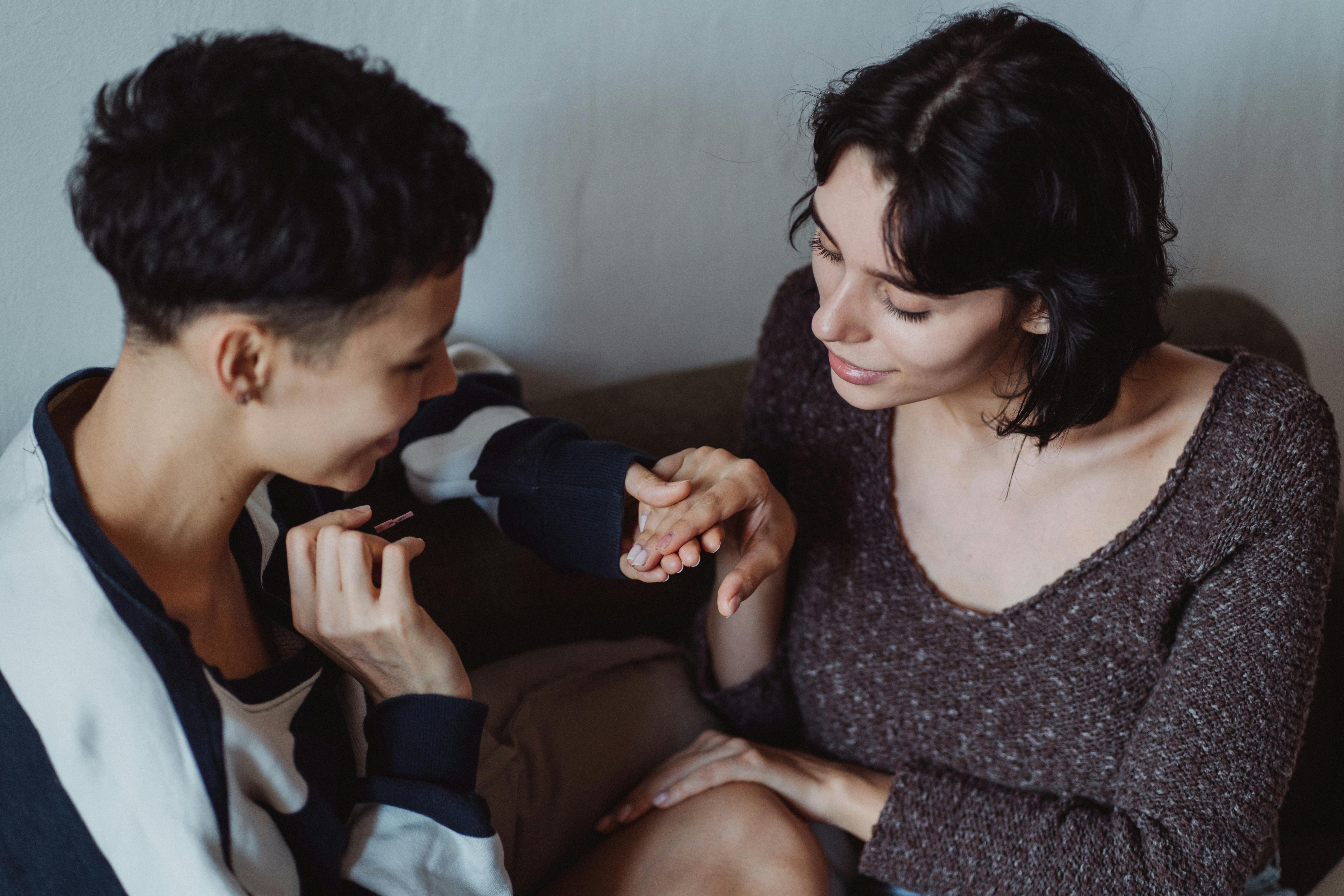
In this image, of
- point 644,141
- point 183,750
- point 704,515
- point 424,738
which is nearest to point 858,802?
point 704,515

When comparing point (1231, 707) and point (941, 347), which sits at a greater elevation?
point (941, 347)

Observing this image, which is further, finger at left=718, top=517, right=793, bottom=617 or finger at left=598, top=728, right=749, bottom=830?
finger at left=598, top=728, right=749, bottom=830

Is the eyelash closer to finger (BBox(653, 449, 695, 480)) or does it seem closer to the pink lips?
the pink lips

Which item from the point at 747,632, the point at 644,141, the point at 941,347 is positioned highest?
the point at 644,141

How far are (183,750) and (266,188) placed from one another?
1.30 ft

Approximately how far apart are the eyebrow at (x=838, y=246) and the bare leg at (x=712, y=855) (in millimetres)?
597

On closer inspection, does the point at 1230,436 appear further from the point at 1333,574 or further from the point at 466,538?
the point at 466,538

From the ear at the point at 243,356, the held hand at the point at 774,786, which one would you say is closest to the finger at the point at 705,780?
the held hand at the point at 774,786

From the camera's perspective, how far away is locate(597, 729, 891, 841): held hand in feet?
3.75

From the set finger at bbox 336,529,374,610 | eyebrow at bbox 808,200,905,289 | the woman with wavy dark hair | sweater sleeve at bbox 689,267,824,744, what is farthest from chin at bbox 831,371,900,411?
finger at bbox 336,529,374,610

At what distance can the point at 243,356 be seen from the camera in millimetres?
695

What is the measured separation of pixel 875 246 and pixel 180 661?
2.16ft

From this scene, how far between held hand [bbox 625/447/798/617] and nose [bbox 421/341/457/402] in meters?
0.25

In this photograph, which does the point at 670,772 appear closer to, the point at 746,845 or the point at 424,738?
the point at 746,845
